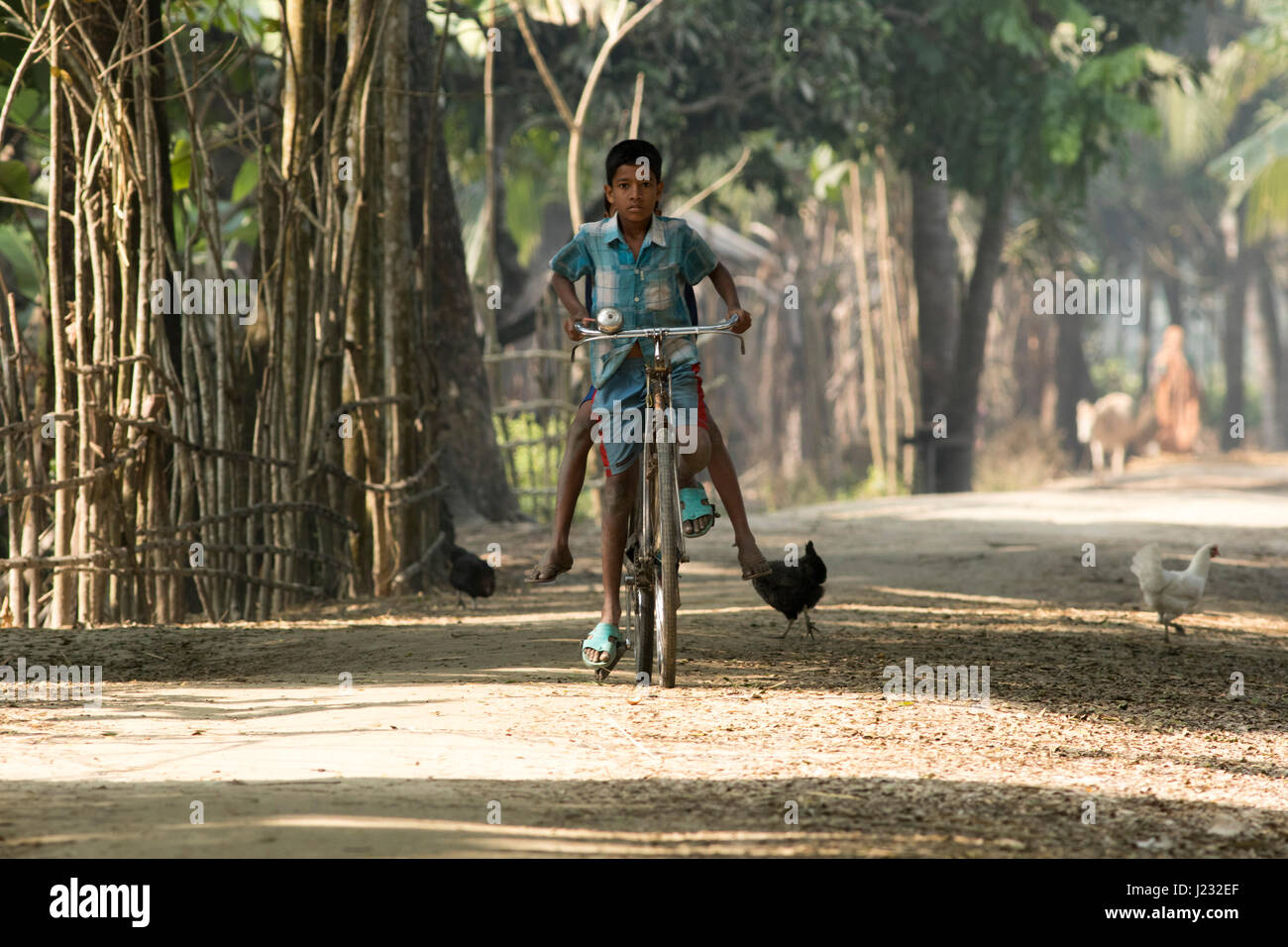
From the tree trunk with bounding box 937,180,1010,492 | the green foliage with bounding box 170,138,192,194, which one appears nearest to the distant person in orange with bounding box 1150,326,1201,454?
the tree trunk with bounding box 937,180,1010,492

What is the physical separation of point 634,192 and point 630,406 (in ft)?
2.41

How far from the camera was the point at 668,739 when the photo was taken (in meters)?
4.63

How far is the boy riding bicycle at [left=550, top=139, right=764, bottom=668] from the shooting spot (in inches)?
211

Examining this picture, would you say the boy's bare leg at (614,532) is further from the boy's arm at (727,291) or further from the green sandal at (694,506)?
the boy's arm at (727,291)

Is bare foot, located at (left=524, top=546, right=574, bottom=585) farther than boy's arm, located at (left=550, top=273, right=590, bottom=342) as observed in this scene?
Yes

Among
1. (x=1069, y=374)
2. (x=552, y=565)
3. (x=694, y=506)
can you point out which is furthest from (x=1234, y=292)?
(x=552, y=565)

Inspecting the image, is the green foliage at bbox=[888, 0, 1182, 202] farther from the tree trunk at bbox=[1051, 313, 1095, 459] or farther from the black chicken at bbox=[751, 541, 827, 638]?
the black chicken at bbox=[751, 541, 827, 638]

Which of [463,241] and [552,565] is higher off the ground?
[463,241]

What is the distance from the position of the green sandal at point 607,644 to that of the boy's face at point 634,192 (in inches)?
56.8

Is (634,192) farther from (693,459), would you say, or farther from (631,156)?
(693,459)

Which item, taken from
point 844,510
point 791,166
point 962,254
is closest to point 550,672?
point 844,510

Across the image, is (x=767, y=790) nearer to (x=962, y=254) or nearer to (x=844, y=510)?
(x=844, y=510)

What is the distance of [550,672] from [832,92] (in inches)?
458

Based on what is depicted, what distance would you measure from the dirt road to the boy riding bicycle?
0.65 m
